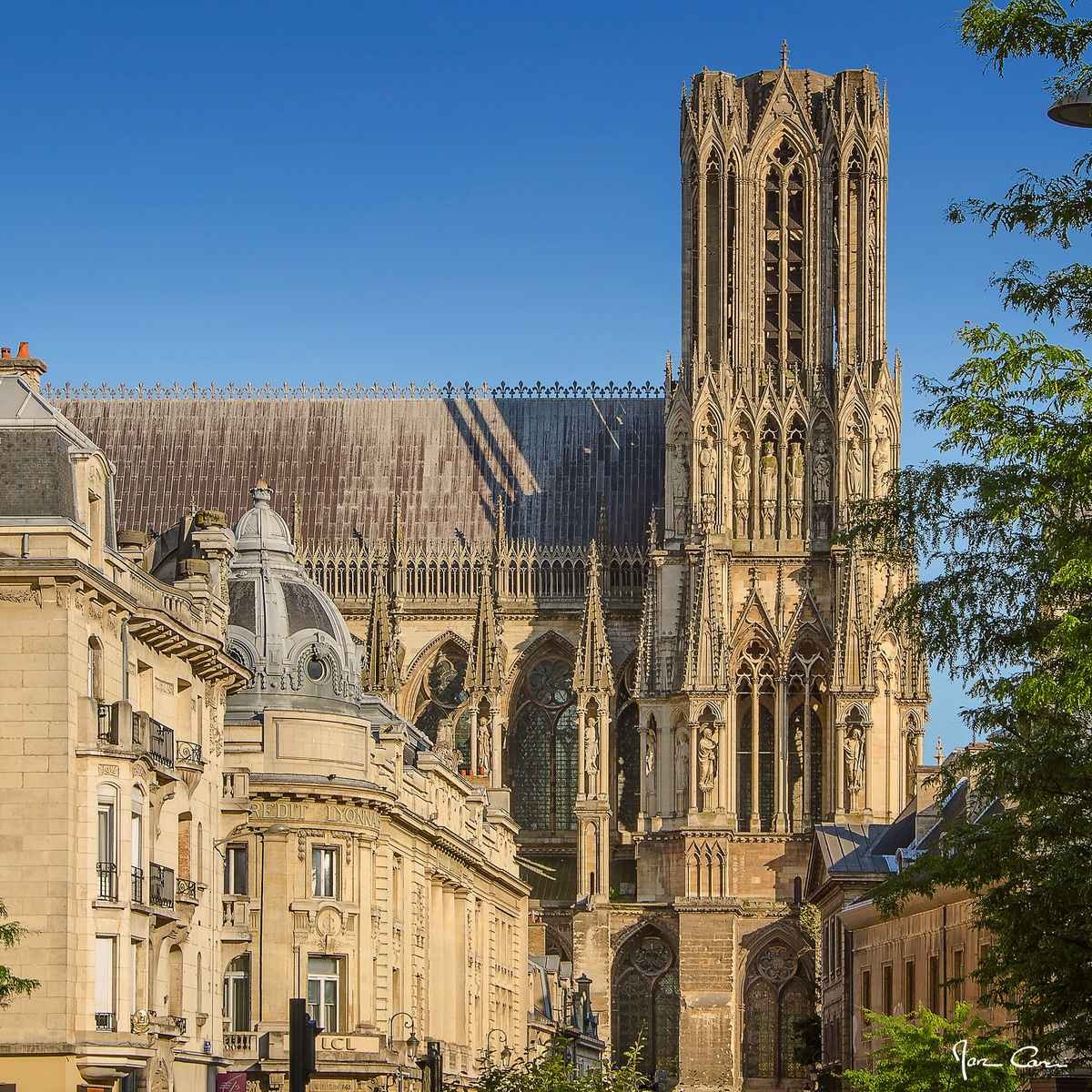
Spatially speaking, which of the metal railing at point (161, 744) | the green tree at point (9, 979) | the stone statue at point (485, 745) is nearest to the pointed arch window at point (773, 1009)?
the stone statue at point (485, 745)

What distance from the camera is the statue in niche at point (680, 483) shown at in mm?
93375

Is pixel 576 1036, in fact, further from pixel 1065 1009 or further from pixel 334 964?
pixel 1065 1009

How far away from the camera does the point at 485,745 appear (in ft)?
311

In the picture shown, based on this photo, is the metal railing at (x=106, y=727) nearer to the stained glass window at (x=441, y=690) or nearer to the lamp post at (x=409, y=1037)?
the lamp post at (x=409, y=1037)

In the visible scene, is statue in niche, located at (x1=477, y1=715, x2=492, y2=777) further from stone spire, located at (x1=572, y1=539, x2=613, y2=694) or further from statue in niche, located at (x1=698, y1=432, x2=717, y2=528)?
statue in niche, located at (x1=698, y1=432, x2=717, y2=528)

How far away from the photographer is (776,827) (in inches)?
3625

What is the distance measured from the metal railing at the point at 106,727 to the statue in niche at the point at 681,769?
52961 millimetres

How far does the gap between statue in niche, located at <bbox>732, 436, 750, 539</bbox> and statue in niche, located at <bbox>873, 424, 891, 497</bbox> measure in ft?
13.8

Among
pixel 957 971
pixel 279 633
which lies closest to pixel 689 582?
pixel 279 633

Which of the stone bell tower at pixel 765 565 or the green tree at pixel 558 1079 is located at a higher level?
the stone bell tower at pixel 765 565

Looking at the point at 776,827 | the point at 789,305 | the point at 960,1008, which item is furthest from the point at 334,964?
the point at 789,305

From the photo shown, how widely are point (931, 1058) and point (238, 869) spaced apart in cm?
1450

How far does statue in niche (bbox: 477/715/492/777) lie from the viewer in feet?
310

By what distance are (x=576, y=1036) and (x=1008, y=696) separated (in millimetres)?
54316
